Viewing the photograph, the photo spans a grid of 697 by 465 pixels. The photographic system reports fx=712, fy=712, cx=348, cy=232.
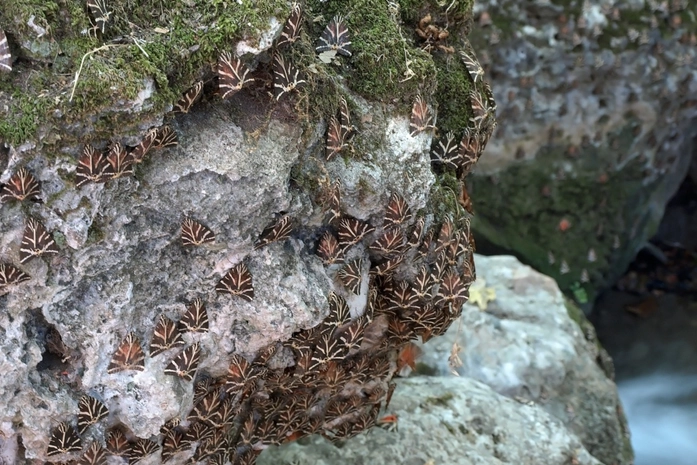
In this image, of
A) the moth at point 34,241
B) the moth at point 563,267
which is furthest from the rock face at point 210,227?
the moth at point 563,267

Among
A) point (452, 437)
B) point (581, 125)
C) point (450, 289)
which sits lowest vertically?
point (452, 437)

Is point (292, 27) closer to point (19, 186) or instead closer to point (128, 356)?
point (19, 186)

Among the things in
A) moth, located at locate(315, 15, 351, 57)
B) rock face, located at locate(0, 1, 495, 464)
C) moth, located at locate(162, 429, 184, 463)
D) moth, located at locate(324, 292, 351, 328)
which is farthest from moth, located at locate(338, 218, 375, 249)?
moth, located at locate(162, 429, 184, 463)

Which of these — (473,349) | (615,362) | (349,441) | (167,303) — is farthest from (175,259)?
(615,362)

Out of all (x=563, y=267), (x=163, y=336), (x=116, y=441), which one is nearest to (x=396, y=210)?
(x=163, y=336)

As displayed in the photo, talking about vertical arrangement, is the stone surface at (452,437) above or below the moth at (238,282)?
below

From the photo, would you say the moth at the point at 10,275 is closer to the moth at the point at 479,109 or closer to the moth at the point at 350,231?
the moth at the point at 350,231

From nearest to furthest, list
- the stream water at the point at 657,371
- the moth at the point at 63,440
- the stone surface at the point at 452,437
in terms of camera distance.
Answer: the moth at the point at 63,440, the stone surface at the point at 452,437, the stream water at the point at 657,371
